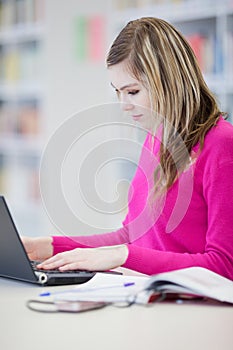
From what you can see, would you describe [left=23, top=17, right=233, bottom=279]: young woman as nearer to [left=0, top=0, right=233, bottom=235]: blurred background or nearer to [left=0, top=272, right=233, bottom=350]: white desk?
[left=0, top=272, right=233, bottom=350]: white desk

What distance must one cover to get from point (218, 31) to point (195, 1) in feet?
0.67

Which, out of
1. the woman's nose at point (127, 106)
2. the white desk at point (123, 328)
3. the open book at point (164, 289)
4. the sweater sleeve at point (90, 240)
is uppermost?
the woman's nose at point (127, 106)

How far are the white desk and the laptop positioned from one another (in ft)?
0.51

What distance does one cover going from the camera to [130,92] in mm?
1688

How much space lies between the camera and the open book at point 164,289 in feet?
4.12

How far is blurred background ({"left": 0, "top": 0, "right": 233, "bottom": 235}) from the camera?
3.59 meters

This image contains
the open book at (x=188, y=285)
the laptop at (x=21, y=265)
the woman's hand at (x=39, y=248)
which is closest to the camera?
the open book at (x=188, y=285)

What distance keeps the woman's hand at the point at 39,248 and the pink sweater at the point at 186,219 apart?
0.02m

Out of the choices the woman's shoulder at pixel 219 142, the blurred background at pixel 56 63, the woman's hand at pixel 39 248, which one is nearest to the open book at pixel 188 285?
the woman's shoulder at pixel 219 142

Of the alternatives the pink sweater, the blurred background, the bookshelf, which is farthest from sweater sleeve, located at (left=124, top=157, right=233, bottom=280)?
the bookshelf

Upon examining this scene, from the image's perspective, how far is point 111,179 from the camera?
12.5 ft

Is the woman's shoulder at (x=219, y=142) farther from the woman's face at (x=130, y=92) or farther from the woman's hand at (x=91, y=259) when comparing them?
the woman's hand at (x=91, y=259)

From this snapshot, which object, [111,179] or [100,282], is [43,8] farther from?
[100,282]

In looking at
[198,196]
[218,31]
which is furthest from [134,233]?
[218,31]
